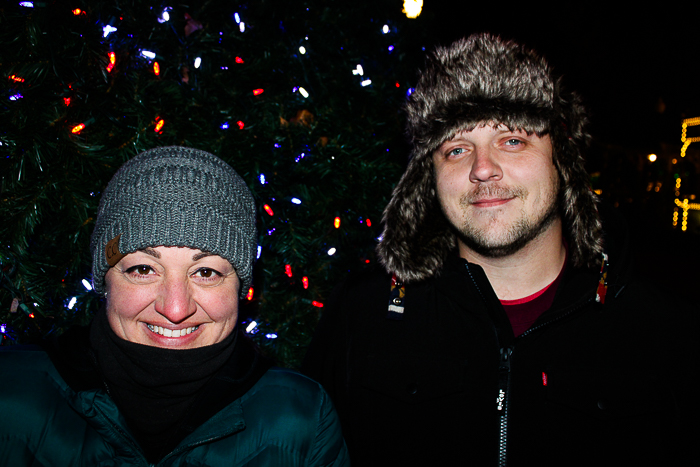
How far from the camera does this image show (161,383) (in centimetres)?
154

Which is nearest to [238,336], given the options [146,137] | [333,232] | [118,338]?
[118,338]

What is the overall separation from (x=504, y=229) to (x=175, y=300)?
4.72ft

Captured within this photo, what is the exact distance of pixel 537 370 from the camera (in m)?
1.72

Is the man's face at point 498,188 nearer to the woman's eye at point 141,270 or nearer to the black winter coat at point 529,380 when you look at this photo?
the black winter coat at point 529,380

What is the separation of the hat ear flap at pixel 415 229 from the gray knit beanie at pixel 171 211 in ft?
2.55

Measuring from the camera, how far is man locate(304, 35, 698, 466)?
1.70 meters

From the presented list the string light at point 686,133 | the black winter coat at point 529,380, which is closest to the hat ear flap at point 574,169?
the black winter coat at point 529,380

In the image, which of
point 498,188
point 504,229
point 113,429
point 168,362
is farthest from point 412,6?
point 113,429

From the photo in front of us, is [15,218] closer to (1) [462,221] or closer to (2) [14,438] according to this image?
(2) [14,438]

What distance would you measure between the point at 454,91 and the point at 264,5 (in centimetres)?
110

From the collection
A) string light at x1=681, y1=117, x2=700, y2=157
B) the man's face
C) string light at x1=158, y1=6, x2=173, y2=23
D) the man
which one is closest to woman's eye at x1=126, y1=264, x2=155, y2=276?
the man

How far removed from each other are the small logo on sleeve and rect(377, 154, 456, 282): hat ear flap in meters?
1.21

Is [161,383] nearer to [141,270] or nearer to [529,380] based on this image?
[141,270]

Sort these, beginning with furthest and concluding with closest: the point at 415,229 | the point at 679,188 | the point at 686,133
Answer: the point at 679,188
the point at 686,133
the point at 415,229
